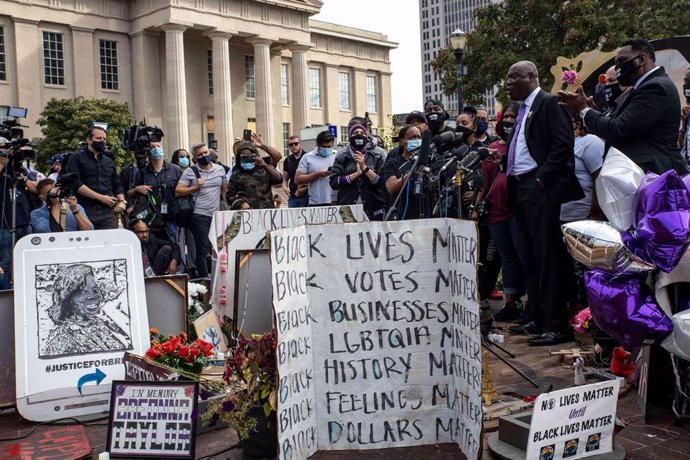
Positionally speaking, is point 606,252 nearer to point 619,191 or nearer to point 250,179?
point 619,191

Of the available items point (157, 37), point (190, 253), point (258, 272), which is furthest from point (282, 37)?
point (258, 272)

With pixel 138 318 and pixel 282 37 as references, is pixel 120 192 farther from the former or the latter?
pixel 282 37

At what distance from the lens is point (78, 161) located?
9.71m

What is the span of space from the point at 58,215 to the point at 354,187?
3.64m

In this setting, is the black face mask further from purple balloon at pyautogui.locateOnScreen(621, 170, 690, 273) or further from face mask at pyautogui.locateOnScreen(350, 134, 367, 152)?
purple balloon at pyautogui.locateOnScreen(621, 170, 690, 273)

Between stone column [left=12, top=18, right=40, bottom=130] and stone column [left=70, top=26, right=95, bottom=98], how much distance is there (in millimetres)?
2275

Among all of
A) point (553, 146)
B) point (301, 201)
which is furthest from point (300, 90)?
point (553, 146)

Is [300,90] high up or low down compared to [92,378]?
up

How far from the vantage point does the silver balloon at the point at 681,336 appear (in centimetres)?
420

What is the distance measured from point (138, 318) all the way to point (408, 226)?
242cm

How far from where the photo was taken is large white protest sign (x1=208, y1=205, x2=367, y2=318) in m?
6.60

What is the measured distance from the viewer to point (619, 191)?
4.57 m

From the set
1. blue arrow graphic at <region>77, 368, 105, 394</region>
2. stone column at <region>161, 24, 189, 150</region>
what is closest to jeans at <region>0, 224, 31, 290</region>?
blue arrow graphic at <region>77, 368, 105, 394</region>

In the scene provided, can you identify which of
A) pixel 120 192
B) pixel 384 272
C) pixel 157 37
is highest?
pixel 157 37
